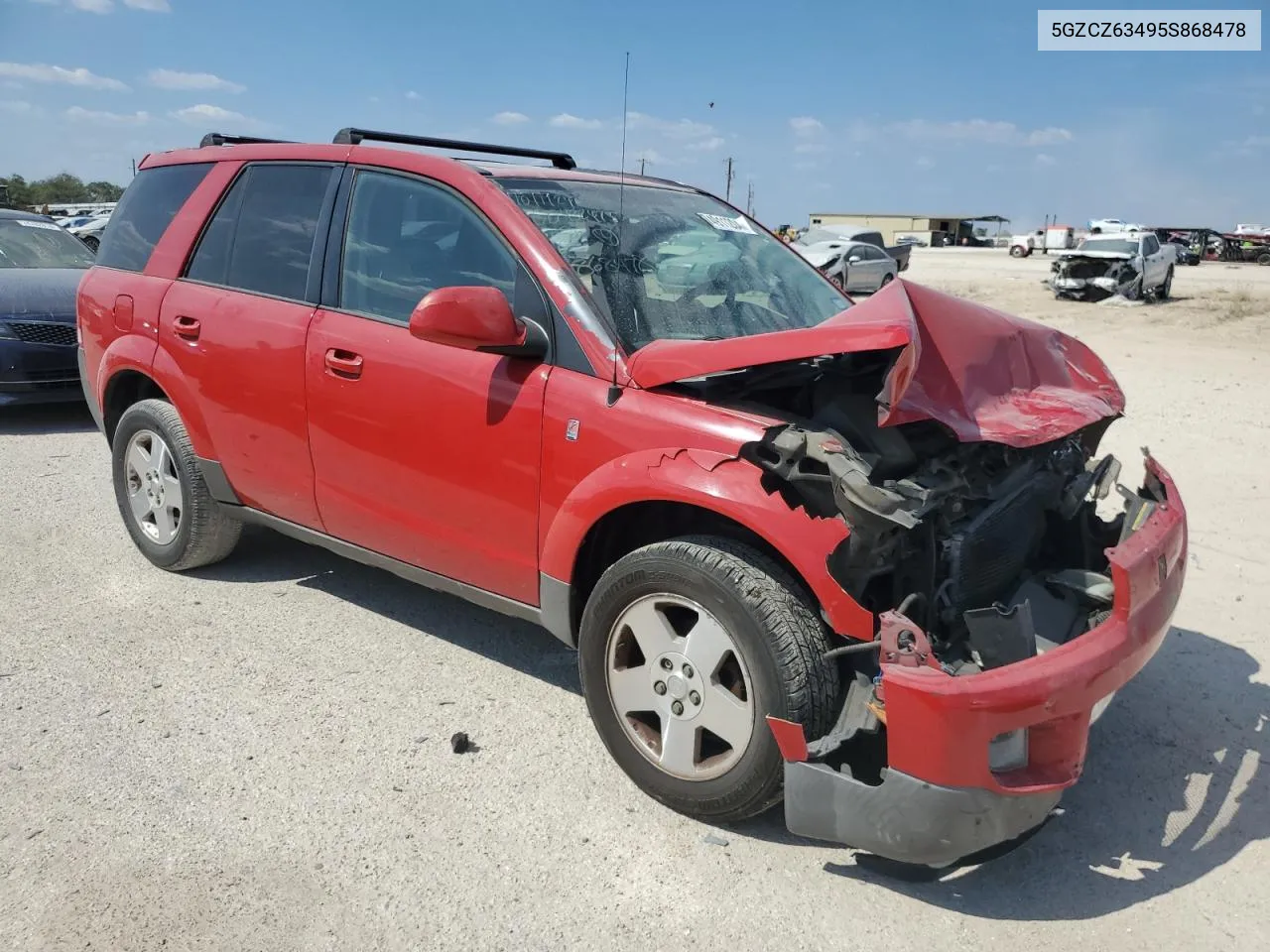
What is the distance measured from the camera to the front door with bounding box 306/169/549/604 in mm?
3221

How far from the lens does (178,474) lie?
14.5 ft

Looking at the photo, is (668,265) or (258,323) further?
(258,323)

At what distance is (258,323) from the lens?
12.9 feet

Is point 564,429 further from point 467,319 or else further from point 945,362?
point 945,362

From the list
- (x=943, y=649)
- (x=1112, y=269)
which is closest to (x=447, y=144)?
(x=943, y=649)

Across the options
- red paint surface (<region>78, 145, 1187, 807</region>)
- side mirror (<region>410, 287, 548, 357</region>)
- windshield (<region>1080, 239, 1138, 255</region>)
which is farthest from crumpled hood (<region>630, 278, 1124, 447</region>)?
windshield (<region>1080, 239, 1138, 255</region>)

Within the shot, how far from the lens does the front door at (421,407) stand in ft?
10.6

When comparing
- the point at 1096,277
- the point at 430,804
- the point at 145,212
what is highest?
the point at 1096,277

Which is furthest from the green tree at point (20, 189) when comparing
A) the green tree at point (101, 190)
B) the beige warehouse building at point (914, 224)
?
the beige warehouse building at point (914, 224)

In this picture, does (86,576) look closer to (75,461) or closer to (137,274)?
(137,274)

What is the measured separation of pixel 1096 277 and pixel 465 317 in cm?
2301

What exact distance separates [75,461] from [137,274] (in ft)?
10.4

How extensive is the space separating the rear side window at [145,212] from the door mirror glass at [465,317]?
217 centimetres

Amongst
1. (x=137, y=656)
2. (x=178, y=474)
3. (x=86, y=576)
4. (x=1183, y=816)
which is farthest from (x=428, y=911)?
(x=86, y=576)
